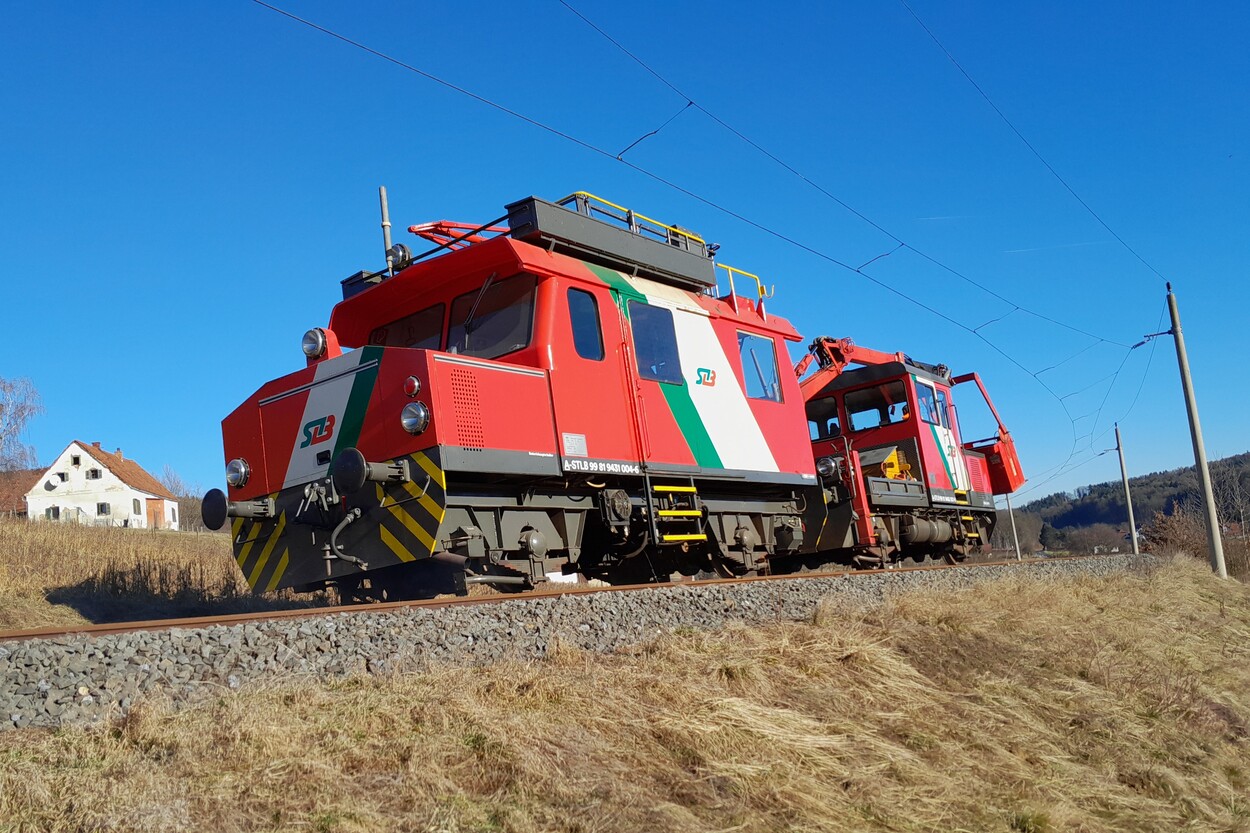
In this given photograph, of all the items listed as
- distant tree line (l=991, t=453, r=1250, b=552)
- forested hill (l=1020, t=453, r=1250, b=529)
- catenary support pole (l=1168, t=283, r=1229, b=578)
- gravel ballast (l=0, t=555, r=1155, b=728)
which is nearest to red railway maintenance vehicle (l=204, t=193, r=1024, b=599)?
gravel ballast (l=0, t=555, r=1155, b=728)

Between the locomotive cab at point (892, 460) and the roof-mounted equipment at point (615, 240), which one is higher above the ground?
the roof-mounted equipment at point (615, 240)

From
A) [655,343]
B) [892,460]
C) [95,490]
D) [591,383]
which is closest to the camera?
[591,383]

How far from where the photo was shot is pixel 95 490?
189 ft

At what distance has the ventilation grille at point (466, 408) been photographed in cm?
781

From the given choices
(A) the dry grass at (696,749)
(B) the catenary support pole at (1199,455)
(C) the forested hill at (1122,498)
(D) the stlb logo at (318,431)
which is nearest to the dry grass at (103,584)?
(D) the stlb logo at (318,431)

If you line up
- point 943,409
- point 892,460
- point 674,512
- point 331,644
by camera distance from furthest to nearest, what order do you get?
1. point 943,409
2. point 892,460
3. point 674,512
4. point 331,644

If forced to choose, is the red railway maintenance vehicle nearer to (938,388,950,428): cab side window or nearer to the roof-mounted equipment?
the roof-mounted equipment

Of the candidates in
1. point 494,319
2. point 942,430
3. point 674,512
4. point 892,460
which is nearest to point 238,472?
point 494,319

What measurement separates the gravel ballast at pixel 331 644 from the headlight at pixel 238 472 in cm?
346

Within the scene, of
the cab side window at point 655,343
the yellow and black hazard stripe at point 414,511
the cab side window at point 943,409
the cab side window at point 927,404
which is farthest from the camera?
the cab side window at point 943,409

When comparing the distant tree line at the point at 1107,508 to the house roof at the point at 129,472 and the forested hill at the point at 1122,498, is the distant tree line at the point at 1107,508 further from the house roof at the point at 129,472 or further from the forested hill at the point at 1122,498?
the house roof at the point at 129,472

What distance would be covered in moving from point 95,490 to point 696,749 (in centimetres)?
6173

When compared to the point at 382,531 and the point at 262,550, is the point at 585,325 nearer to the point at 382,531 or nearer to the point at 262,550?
the point at 382,531

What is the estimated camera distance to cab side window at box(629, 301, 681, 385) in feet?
32.0
